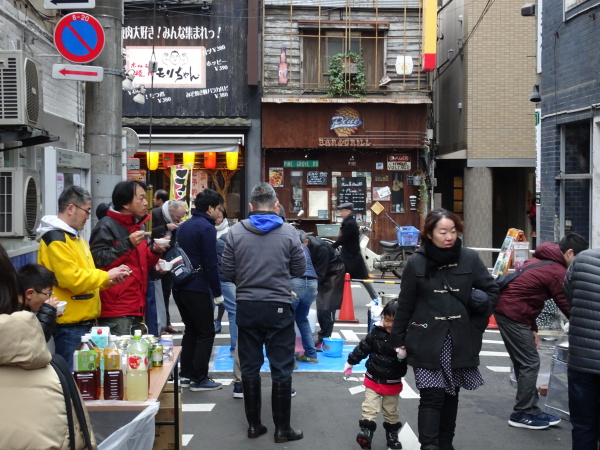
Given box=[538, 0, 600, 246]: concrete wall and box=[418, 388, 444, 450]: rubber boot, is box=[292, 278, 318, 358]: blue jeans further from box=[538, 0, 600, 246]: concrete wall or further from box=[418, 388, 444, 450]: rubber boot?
box=[538, 0, 600, 246]: concrete wall

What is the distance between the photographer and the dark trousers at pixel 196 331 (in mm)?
8312

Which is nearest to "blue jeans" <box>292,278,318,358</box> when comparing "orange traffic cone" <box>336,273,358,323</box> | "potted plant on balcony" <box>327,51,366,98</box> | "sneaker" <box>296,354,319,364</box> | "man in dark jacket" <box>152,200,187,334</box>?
"sneaker" <box>296,354,319,364</box>

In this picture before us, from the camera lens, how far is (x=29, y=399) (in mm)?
3113

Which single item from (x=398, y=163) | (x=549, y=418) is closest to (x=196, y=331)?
(x=549, y=418)

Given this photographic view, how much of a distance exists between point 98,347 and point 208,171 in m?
17.4

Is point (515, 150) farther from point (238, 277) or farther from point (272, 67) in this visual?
point (238, 277)

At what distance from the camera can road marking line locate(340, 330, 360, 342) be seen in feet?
38.6

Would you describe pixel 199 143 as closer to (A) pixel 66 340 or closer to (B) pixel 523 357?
(B) pixel 523 357

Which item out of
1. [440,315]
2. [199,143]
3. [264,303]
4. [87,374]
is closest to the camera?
[87,374]

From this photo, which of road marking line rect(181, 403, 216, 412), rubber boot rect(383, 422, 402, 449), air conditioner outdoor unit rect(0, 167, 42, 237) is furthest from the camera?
road marking line rect(181, 403, 216, 412)

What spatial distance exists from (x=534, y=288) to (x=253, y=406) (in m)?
2.69

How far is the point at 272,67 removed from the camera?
73.5 ft

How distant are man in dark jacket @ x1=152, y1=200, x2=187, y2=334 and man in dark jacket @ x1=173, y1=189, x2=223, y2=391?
641 millimetres

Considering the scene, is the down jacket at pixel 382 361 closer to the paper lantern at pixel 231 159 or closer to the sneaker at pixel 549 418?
the sneaker at pixel 549 418
